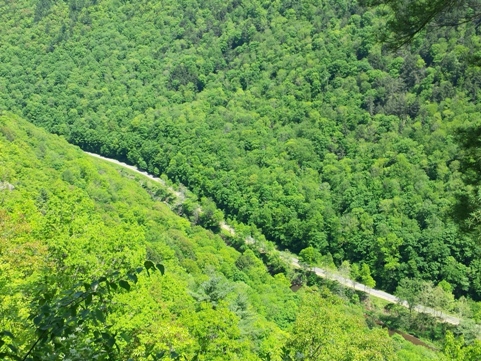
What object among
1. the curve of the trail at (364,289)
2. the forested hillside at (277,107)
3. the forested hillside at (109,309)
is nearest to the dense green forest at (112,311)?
the forested hillside at (109,309)

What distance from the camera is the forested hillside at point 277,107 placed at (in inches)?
2357

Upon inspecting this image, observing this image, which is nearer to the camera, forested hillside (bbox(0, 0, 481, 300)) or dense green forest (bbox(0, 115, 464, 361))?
dense green forest (bbox(0, 115, 464, 361))

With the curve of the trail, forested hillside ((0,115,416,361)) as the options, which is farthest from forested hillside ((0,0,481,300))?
forested hillside ((0,115,416,361))

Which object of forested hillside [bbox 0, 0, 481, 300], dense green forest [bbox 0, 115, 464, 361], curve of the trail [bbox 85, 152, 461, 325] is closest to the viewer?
dense green forest [bbox 0, 115, 464, 361]

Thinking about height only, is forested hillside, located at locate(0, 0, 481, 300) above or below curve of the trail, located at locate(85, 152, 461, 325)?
above

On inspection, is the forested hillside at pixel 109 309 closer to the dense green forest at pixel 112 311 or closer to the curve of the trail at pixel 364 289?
the dense green forest at pixel 112 311

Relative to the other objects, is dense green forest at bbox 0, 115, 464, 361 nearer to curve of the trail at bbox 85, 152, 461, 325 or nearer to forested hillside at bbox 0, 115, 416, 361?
forested hillside at bbox 0, 115, 416, 361

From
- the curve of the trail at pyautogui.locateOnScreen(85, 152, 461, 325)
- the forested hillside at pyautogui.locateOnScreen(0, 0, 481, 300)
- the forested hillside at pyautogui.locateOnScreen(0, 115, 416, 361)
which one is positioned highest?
the forested hillside at pyautogui.locateOnScreen(0, 115, 416, 361)

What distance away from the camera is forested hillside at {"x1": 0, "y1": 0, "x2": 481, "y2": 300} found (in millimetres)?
59875

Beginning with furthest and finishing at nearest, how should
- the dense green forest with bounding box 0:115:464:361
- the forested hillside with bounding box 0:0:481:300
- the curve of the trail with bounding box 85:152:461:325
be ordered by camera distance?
1. the forested hillside with bounding box 0:0:481:300
2. the curve of the trail with bounding box 85:152:461:325
3. the dense green forest with bounding box 0:115:464:361

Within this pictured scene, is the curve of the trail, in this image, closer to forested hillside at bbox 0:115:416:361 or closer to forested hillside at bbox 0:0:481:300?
forested hillside at bbox 0:0:481:300

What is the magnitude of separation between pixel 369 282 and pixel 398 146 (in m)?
27.1

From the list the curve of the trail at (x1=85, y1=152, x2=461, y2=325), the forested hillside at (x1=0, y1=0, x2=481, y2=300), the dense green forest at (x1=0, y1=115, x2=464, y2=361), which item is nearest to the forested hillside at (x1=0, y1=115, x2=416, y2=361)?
the dense green forest at (x1=0, y1=115, x2=464, y2=361)

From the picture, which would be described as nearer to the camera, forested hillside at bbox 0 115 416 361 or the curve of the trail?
forested hillside at bbox 0 115 416 361
